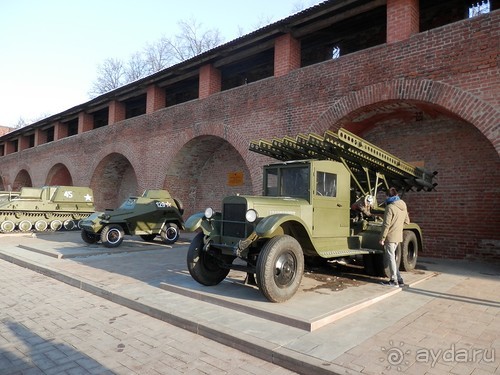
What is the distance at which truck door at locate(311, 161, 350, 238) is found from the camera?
5609 millimetres

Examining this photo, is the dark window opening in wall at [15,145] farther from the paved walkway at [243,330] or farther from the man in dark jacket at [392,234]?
the man in dark jacket at [392,234]

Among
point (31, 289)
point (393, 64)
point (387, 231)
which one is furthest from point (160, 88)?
point (387, 231)

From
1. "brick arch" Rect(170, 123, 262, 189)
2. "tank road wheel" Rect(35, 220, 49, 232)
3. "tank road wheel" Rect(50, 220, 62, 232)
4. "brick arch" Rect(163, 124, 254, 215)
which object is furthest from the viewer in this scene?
"tank road wheel" Rect(50, 220, 62, 232)

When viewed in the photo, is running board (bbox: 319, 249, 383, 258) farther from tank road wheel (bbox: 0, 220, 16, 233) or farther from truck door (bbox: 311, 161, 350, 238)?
tank road wheel (bbox: 0, 220, 16, 233)

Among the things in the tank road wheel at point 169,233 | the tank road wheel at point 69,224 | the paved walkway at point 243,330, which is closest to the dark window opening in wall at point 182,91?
the tank road wheel at point 169,233

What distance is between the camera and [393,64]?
8.27m

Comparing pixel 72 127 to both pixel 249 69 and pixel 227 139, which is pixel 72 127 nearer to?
pixel 249 69

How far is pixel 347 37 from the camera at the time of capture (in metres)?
11.6

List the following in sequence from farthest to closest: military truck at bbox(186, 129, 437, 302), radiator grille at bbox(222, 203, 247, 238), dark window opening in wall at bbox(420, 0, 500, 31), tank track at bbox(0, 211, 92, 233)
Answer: tank track at bbox(0, 211, 92, 233)
dark window opening in wall at bbox(420, 0, 500, 31)
radiator grille at bbox(222, 203, 247, 238)
military truck at bbox(186, 129, 437, 302)

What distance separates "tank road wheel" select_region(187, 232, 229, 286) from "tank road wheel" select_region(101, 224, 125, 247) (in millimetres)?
5442

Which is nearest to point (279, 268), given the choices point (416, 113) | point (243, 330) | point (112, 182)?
point (243, 330)

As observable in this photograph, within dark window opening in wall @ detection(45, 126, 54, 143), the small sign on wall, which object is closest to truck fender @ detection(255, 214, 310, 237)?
the small sign on wall

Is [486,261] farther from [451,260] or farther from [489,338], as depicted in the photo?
[489,338]

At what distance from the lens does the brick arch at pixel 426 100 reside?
6.88 meters
